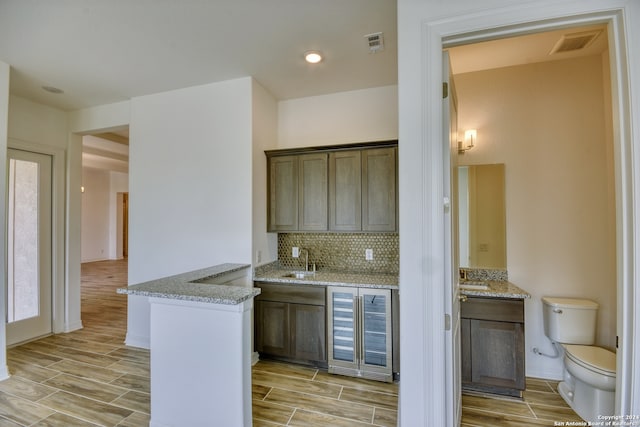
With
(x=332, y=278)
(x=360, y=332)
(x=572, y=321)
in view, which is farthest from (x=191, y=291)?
(x=572, y=321)

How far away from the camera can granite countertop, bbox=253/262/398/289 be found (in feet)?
9.02

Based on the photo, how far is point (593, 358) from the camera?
213 centimetres

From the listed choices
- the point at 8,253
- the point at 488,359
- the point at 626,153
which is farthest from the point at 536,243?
the point at 8,253

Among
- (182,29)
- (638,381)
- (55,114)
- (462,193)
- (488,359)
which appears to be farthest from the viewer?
(55,114)

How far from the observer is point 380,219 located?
2.98m

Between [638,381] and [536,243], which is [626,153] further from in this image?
[536,243]

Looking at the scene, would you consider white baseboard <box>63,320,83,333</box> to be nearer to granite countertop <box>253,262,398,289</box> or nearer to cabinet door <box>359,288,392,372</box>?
granite countertop <box>253,262,398,289</box>

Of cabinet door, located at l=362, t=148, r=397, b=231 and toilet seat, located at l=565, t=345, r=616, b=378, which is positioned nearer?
toilet seat, located at l=565, t=345, r=616, b=378

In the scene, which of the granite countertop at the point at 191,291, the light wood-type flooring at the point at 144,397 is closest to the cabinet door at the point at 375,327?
the light wood-type flooring at the point at 144,397

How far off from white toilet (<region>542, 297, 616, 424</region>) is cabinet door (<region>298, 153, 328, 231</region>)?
2.24m

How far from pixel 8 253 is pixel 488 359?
5.28m

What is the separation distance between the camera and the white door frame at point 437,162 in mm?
1241

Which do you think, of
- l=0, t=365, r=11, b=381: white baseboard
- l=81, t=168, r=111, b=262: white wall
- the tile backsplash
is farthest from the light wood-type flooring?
l=81, t=168, r=111, b=262: white wall

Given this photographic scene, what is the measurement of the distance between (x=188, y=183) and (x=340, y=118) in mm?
1925
